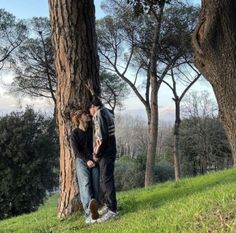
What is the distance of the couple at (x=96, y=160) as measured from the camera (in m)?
7.34

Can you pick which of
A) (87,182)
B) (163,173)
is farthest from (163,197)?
(163,173)

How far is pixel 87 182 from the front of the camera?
757cm

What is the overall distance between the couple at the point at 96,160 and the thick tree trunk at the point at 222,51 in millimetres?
1699

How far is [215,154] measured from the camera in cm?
3481

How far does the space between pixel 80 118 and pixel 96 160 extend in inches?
31.2

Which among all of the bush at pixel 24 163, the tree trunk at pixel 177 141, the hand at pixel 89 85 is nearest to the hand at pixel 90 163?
the hand at pixel 89 85

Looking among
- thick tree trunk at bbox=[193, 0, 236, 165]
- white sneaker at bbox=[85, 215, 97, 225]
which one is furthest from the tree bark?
thick tree trunk at bbox=[193, 0, 236, 165]

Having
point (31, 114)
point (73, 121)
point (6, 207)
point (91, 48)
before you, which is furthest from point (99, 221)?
point (31, 114)

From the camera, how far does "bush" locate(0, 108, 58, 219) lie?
835 inches

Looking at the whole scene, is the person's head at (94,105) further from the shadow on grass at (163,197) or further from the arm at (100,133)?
the shadow on grass at (163,197)

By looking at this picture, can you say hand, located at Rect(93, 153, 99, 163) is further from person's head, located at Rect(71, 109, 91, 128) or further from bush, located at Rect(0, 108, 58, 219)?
bush, located at Rect(0, 108, 58, 219)

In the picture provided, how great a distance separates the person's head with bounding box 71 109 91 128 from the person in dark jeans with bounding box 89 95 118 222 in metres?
0.36

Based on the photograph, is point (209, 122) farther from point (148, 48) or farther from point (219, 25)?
point (219, 25)

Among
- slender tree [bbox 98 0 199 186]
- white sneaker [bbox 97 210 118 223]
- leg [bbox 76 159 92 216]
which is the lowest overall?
white sneaker [bbox 97 210 118 223]
